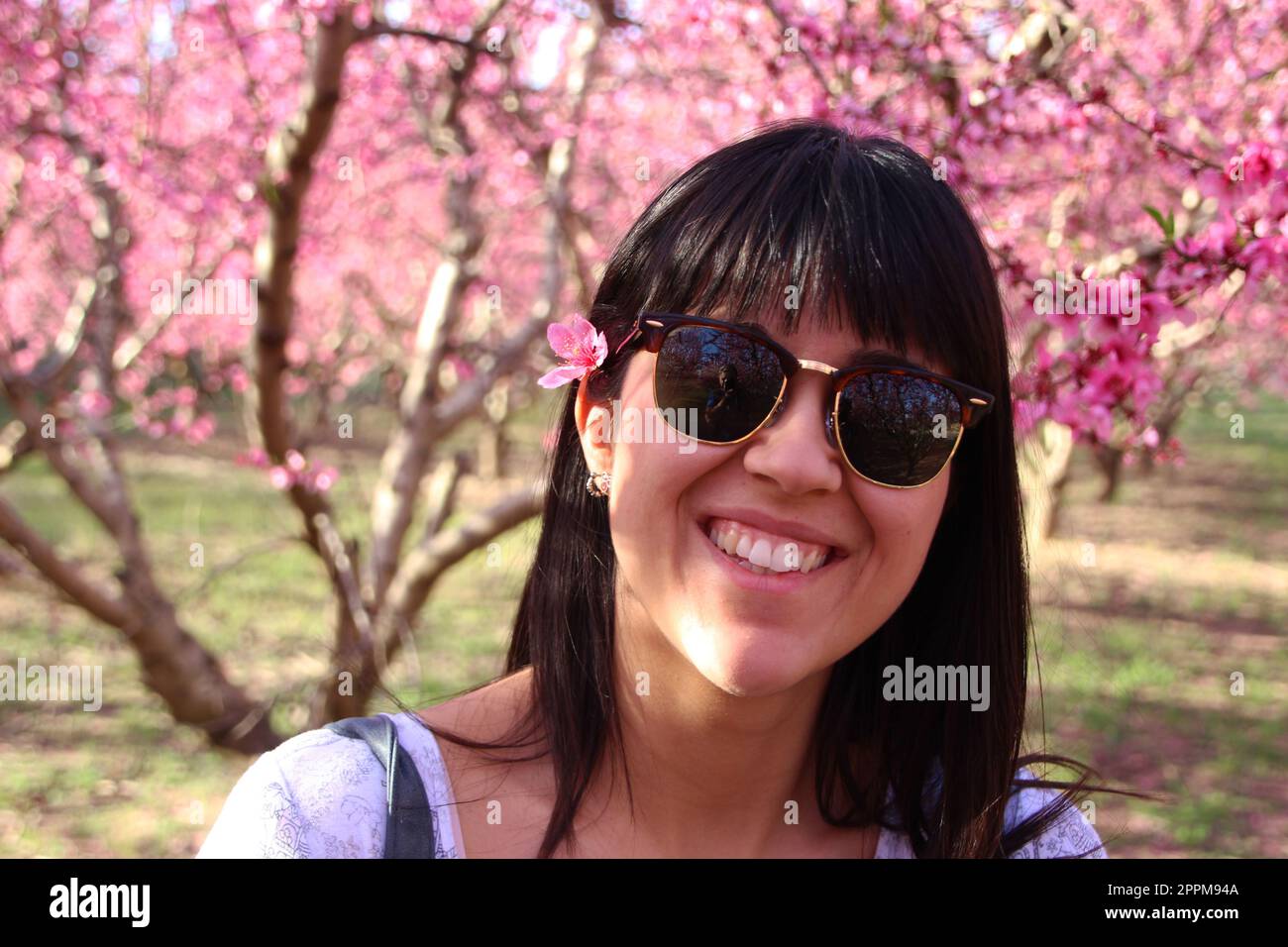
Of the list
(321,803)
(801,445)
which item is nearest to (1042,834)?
(801,445)

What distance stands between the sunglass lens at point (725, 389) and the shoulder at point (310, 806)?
533mm

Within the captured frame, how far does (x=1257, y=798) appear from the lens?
5.48 m

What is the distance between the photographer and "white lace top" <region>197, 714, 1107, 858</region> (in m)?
1.23

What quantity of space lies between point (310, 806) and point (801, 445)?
0.67m

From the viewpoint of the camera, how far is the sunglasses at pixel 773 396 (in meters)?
1.24

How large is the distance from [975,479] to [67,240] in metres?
→ 9.58

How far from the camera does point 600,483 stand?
144cm

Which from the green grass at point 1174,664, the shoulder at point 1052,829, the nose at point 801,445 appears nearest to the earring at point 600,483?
Result: the nose at point 801,445

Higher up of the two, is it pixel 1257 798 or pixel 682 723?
pixel 682 723

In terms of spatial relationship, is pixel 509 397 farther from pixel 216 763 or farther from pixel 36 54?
pixel 36 54

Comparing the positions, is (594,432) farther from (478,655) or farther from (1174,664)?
(1174,664)
